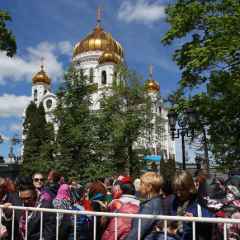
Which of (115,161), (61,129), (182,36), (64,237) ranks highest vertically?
(182,36)

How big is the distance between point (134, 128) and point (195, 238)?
3084cm

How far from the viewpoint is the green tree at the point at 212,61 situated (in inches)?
675

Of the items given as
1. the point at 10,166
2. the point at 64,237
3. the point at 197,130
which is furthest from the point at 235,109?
the point at 10,166

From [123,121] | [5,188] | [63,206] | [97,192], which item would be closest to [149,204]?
[97,192]

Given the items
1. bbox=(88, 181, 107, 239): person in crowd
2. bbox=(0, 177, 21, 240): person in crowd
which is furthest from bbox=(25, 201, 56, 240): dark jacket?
bbox=(88, 181, 107, 239): person in crowd

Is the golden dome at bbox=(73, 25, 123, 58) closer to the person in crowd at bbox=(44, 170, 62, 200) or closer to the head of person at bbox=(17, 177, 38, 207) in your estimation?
the person in crowd at bbox=(44, 170, 62, 200)

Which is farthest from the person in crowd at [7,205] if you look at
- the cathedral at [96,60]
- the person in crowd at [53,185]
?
the cathedral at [96,60]

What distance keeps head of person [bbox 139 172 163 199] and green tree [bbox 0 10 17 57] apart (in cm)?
1221

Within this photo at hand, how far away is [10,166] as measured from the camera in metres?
53.9

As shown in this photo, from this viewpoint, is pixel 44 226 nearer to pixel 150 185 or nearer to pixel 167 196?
pixel 150 185

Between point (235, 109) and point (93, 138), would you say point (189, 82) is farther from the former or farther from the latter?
point (93, 138)

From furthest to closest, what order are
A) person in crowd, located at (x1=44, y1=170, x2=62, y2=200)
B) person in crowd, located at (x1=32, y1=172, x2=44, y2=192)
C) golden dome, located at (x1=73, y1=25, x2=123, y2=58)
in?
golden dome, located at (x1=73, y1=25, x2=123, y2=58)
person in crowd, located at (x1=32, y1=172, x2=44, y2=192)
person in crowd, located at (x1=44, y1=170, x2=62, y2=200)

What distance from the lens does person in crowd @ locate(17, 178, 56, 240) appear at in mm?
5602

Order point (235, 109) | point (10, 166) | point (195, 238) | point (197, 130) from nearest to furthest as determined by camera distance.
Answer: point (195, 238) → point (235, 109) → point (197, 130) → point (10, 166)
